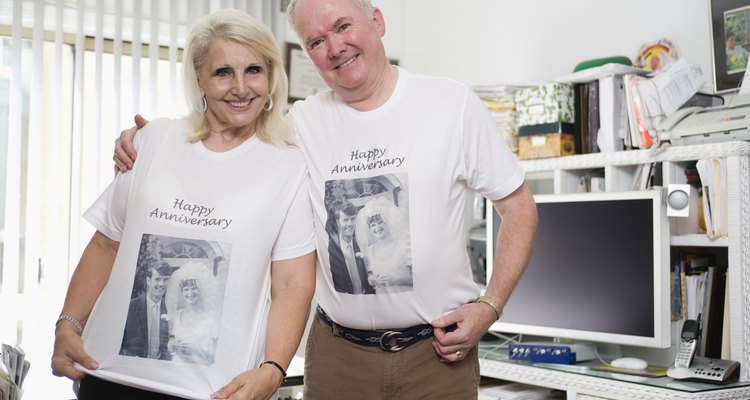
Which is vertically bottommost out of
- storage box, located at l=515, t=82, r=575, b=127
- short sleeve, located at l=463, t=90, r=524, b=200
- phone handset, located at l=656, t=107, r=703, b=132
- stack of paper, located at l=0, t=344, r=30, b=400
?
stack of paper, located at l=0, t=344, r=30, b=400

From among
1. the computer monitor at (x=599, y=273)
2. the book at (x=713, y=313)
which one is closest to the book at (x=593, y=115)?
the computer monitor at (x=599, y=273)

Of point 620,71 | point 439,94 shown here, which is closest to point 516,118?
point 620,71

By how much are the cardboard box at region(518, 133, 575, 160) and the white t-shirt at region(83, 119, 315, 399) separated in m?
1.60

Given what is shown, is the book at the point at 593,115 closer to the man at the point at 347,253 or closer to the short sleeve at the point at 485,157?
the short sleeve at the point at 485,157

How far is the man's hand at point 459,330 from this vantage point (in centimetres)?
156

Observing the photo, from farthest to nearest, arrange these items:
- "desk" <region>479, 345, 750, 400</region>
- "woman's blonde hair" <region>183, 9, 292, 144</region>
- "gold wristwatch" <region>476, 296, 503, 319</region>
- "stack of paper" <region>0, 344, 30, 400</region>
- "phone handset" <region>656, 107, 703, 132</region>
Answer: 1. "phone handset" <region>656, 107, 703, 132</region>
2. "desk" <region>479, 345, 750, 400</region>
3. "gold wristwatch" <region>476, 296, 503, 319</region>
4. "woman's blonde hair" <region>183, 9, 292, 144</region>
5. "stack of paper" <region>0, 344, 30, 400</region>

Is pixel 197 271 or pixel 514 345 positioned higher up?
pixel 197 271

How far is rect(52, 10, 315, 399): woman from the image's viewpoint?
141 cm

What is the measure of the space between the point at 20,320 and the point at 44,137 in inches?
31.3

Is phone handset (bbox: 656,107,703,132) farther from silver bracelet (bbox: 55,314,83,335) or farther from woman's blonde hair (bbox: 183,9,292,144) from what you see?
silver bracelet (bbox: 55,314,83,335)

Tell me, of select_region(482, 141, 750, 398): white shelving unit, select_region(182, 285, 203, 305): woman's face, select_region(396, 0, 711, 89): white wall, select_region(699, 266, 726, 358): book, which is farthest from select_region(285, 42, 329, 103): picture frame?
select_region(182, 285, 203, 305): woman's face

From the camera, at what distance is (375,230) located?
1550 millimetres

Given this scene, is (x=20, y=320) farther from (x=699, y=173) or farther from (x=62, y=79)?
(x=699, y=173)

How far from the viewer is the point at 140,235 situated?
4.73 ft
